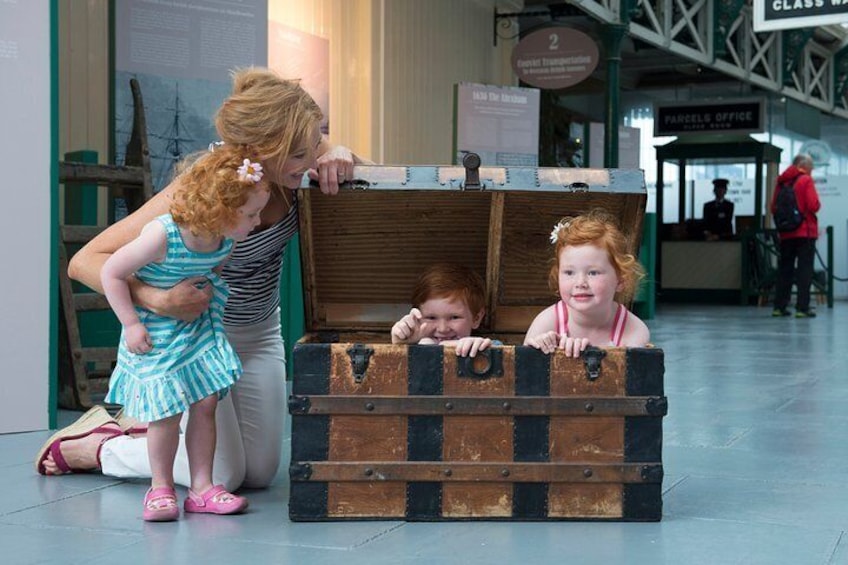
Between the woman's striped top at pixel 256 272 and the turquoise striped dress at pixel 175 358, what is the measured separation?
0.20 m

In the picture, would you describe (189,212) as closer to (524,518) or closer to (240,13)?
(524,518)

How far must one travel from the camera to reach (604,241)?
341 centimetres

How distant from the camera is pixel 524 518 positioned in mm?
3217

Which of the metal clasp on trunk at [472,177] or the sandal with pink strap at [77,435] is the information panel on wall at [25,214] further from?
the metal clasp on trunk at [472,177]

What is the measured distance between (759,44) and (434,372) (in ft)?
52.7

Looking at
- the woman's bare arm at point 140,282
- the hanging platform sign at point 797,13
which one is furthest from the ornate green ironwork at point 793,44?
the woman's bare arm at point 140,282

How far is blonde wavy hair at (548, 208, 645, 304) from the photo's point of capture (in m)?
3.41

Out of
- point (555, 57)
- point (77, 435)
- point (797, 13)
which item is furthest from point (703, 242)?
point (77, 435)

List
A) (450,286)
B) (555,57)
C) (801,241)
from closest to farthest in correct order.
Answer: (450,286) → (555,57) → (801,241)

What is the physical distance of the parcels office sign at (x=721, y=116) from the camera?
18.6 m

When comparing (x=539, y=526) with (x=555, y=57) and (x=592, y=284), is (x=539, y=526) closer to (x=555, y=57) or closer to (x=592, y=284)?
(x=592, y=284)

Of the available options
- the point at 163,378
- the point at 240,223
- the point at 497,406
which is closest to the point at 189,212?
the point at 240,223

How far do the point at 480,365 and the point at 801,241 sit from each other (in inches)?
461

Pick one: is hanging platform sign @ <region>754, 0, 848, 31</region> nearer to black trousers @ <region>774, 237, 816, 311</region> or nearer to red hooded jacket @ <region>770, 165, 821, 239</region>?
red hooded jacket @ <region>770, 165, 821, 239</region>
